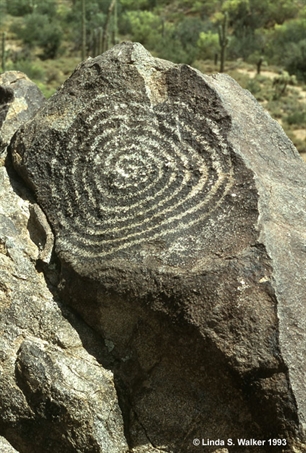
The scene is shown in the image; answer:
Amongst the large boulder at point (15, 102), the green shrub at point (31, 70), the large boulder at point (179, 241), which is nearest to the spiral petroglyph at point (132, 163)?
the large boulder at point (179, 241)

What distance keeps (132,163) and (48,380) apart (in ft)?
5.29

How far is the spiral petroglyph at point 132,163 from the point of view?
4.23 m

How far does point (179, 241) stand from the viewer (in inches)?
161

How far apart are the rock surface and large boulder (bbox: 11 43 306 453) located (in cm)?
12

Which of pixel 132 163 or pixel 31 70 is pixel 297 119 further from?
pixel 132 163

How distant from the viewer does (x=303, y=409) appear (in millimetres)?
3660

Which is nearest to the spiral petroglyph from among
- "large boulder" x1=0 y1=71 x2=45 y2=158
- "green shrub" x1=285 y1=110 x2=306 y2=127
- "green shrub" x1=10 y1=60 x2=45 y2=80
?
"large boulder" x1=0 y1=71 x2=45 y2=158

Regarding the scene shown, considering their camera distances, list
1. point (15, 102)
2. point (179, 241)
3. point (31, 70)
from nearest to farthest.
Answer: point (179, 241) < point (15, 102) < point (31, 70)

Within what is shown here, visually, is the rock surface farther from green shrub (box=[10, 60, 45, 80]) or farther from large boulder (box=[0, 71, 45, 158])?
green shrub (box=[10, 60, 45, 80])

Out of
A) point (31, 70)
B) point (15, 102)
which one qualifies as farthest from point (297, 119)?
point (15, 102)

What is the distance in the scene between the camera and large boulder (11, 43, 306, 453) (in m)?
3.79

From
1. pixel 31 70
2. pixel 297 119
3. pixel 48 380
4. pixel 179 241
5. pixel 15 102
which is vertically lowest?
pixel 31 70

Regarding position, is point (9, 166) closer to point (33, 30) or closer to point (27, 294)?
point (27, 294)

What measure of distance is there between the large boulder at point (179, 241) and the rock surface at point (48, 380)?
12 cm
